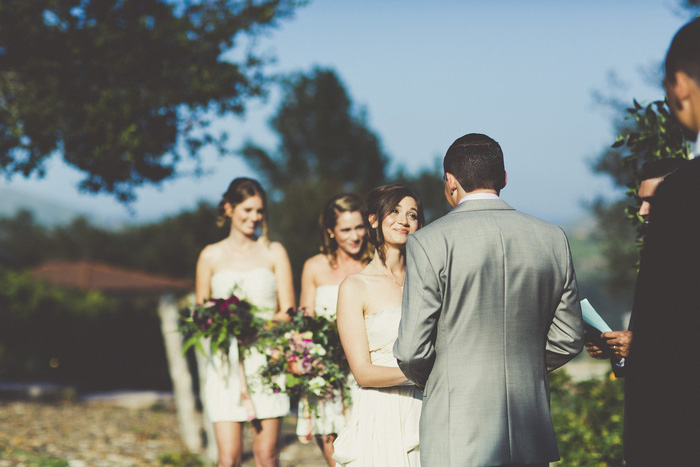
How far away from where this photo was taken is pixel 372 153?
5194 cm

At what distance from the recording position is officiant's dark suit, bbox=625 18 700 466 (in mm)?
2145

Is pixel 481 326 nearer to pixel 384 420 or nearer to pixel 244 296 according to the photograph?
pixel 384 420

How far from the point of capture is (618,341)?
337cm

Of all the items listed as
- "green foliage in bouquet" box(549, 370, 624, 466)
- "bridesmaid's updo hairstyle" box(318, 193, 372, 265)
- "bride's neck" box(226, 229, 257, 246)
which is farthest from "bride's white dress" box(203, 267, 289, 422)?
"green foliage in bouquet" box(549, 370, 624, 466)

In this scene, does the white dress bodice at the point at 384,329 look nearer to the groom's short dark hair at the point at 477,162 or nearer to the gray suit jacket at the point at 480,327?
the gray suit jacket at the point at 480,327

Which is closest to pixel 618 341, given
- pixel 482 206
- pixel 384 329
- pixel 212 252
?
pixel 482 206

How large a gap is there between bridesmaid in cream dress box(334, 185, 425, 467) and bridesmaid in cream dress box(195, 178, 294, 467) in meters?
1.27

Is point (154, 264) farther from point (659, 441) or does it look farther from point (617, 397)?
point (659, 441)

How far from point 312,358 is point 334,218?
123cm

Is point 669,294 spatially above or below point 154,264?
below

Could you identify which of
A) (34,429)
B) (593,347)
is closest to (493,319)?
(593,347)

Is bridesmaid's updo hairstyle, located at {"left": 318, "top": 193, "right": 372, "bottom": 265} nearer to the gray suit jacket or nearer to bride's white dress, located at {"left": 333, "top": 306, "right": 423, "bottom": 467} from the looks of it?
bride's white dress, located at {"left": 333, "top": 306, "right": 423, "bottom": 467}

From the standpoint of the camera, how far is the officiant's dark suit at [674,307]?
7.04 ft

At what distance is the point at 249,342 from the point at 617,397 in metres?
4.46
